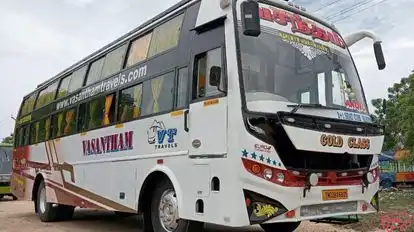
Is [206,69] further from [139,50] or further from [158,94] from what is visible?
[139,50]

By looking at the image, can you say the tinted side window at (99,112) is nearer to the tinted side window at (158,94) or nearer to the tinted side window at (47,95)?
the tinted side window at (158,94)

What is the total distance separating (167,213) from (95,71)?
14.8 feet

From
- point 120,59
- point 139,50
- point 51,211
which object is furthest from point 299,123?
point 51,211

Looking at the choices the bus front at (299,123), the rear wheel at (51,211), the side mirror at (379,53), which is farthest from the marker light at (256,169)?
the rear wheel at (51,211)

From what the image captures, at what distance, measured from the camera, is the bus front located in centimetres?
575

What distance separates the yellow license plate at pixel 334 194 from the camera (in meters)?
6.16

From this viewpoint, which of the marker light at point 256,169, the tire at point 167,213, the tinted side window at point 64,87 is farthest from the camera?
the tinted side window at point 64,87

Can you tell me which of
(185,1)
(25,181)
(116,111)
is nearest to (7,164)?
(25,181)

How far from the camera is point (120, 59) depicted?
30.6 ft

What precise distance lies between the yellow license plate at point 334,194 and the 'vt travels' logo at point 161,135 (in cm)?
219

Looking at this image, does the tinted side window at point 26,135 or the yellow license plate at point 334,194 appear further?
the tinted side window at point 26,135

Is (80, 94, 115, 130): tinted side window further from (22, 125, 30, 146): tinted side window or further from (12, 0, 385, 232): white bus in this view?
(22, 125, 30, 146): tinted side window

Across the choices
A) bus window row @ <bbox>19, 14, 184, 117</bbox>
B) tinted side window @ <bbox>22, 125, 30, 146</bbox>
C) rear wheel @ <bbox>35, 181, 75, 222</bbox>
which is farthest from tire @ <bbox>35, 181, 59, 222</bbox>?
bus window row @ <bbox>19, 14, 184, 117</bbox>

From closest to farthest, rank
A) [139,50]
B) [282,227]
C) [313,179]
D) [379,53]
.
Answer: [313,179]
[379,53]
[282,227]
[139,50]
